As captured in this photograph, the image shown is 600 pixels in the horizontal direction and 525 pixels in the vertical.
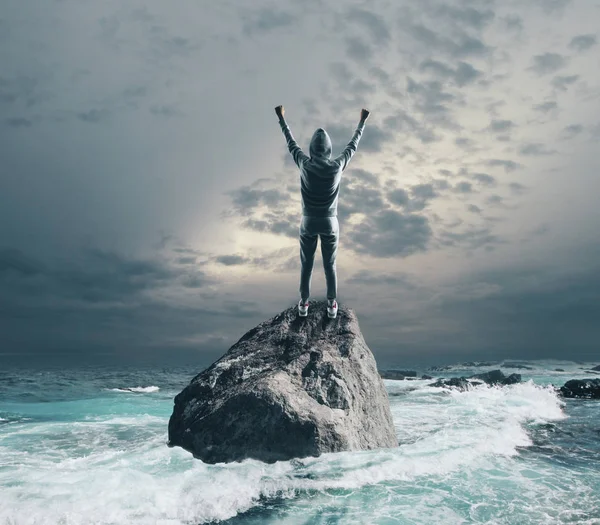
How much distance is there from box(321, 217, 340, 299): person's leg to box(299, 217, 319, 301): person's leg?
189 mm

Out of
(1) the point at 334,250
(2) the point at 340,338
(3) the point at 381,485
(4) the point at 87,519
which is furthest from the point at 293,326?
(4) the point at 87,519

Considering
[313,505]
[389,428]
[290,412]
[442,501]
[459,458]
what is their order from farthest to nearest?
[389,428] < [459,458] < [290,412] < [442,501] < [313,505]

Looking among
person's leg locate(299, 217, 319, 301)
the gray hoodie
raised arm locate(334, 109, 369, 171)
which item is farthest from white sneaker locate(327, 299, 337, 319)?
raised arm locate(334, 109, 369, 171)

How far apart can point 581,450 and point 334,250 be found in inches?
303

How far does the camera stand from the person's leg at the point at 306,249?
876cm

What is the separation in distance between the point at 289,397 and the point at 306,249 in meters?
2.78

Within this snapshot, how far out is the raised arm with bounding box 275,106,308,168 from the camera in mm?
8523

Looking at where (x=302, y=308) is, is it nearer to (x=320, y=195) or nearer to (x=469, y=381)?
(x=320, y=195)

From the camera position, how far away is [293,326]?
10.2 m

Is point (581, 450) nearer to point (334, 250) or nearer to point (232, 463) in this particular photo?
point (334, 250)

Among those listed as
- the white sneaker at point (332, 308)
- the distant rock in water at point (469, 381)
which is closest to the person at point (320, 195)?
the white sneaker at point (332, 308)

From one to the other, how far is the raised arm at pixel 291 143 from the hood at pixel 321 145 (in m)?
0.23

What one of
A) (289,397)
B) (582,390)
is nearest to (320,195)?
(289,397)

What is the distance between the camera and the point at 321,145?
830 cm
